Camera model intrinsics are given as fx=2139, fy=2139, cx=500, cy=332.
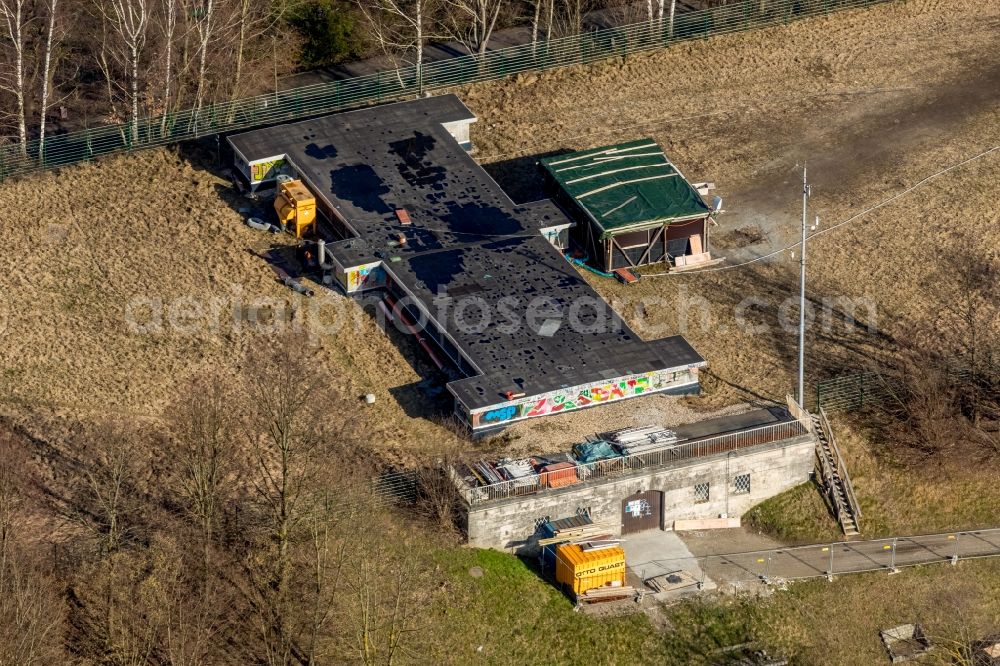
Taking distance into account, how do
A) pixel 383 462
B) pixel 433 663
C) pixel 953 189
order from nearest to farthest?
pixel 433 663
pixel 383 462
pixel 953 189

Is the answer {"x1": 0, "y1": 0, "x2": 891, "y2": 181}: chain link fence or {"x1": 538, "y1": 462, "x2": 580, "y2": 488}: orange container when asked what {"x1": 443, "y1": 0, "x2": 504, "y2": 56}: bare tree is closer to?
{"x1": 0, "y1": 0, "x2": 891, "y2": 181}: chain link fence

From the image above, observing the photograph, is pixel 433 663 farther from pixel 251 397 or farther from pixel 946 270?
pixel 946 270

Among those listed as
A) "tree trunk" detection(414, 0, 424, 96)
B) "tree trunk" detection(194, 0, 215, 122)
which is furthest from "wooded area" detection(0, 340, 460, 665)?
"tree trunk" detection(414, 0, 424, 96)

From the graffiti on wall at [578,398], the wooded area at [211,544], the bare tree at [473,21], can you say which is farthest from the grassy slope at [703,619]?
the bare tree at [473,21]

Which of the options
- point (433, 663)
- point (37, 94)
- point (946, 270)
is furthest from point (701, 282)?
point (37, 94)

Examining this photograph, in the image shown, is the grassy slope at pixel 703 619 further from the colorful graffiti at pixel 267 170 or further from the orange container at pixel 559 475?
the colorful graffiti at pixel 267 170

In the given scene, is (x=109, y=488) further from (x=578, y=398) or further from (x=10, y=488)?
(x=578, y=398)
